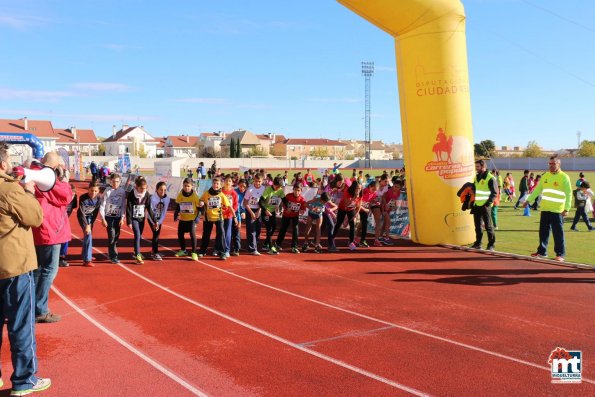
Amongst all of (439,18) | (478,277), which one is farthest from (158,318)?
(439,18)

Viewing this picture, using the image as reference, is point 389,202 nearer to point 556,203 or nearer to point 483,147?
point 556,203

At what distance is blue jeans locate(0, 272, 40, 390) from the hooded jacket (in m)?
0.12

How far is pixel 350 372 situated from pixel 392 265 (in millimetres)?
5733

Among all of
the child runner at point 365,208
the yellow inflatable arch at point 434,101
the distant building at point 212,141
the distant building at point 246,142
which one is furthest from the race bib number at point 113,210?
the distant building at point 246,142

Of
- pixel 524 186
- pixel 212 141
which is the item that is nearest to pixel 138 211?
pixel 524 186

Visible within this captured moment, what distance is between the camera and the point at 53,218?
6.41 m

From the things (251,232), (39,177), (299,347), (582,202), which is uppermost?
(39,177)

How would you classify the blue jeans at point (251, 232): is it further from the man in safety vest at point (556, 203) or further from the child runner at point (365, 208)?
the man in safety vest at point (556, 203)

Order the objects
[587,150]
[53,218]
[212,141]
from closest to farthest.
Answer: [53,218] < [587,150] < [212,141]

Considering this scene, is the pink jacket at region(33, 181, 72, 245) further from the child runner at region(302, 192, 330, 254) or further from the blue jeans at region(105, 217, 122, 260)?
the child runner at region(302, 192, 330, 254)

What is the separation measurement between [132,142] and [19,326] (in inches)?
4737

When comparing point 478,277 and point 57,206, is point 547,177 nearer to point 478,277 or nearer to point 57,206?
point 478,277

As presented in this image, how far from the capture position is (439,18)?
11562 millimetres

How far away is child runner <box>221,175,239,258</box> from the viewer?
11.3 metres
